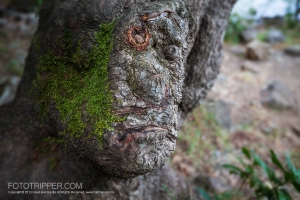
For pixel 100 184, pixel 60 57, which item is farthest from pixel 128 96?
pixel 100 184

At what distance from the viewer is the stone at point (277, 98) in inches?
163

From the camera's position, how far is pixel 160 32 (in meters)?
1.04

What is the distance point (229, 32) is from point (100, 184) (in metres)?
6.00

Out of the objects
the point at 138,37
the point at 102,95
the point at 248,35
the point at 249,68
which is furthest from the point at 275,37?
the point at 102,95

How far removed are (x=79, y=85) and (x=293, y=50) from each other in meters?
6.26

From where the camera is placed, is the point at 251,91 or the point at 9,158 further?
the point at 251,91

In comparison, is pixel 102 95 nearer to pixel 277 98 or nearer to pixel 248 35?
pixel 277 98

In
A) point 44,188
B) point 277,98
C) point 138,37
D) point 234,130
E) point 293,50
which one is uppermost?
point 138,37

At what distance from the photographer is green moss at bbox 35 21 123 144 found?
0.97 m

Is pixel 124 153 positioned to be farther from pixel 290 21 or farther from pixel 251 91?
pixel 290 21

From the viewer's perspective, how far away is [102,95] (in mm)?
981

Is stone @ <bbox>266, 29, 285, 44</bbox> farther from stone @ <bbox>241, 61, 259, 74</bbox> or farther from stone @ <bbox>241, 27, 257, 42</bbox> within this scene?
stone @ <bbox>241, 61, 259, 74</bbox>

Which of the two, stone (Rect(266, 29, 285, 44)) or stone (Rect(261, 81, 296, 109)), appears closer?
stone (Rect(261, 81, 296, 109))

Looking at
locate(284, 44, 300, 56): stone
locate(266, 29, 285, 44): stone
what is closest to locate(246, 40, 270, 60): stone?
locate(284, 44, 300, 56): stone
